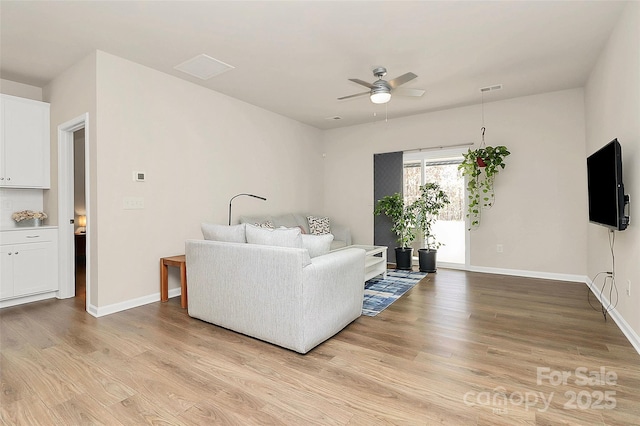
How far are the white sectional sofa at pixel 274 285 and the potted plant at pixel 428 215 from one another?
102 inches

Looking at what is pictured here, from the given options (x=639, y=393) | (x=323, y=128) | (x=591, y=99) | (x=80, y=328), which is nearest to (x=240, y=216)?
(x=80, y=328)

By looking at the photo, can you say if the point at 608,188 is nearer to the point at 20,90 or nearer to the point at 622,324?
the point at 622,324

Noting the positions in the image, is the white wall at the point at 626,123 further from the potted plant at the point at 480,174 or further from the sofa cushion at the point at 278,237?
the sofa cushion at the point at 278,237

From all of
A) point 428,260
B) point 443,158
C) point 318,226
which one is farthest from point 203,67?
point 428,260

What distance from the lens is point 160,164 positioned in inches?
148

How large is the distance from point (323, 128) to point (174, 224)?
382 cm

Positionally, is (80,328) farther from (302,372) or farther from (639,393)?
(639,393)

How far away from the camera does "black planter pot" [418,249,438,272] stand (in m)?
5.20

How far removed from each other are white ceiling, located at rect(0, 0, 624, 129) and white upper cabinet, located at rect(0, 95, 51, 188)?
41cm

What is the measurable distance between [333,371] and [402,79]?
275cm

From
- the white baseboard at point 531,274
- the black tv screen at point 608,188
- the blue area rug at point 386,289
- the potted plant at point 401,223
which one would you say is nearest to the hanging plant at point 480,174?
the white baseboard at point 531,274

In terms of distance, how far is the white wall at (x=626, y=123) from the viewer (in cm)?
238

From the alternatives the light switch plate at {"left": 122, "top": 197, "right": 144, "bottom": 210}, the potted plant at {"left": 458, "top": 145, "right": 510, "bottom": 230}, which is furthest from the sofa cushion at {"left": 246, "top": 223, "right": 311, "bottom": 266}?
the potted plant at {"left": 458, "top": 145, "right": 510, "bottom": 230}

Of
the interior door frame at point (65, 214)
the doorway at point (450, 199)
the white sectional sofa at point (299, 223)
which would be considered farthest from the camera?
the doorway at point (450, 199)
